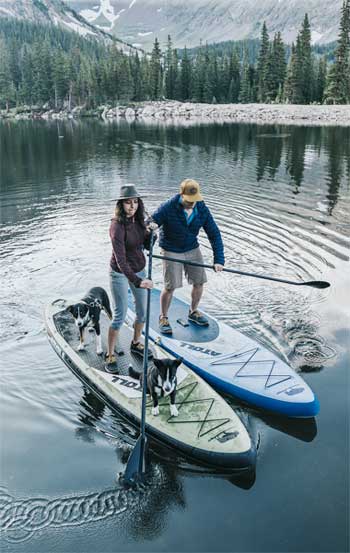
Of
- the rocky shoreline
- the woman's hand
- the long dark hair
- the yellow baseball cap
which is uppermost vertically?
the rocky shoreline

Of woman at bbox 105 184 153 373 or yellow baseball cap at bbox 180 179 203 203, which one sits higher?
yellow baseball cap at bbox 180 179 203 203

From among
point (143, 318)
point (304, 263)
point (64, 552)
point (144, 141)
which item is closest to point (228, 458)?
point (64, 552)

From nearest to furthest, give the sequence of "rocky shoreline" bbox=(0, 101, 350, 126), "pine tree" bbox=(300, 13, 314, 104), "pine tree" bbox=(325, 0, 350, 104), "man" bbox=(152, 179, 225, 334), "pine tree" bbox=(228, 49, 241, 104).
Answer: "man" bbox=(152, 179, 225, 334) → "rocky shoreline" bbox=(0, 101, 350, 126) → "pine tree" bbox=(325, 0, 350, 104) → "pine tree" bbox=(300, 13, 314, 104) → "pine tree" bbox=(228, 49, 241, 104)

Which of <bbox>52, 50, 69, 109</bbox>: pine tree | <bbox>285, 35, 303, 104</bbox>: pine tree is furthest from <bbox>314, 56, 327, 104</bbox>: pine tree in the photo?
<bbox>52, 50, 69, 109</bbox>: pine tree

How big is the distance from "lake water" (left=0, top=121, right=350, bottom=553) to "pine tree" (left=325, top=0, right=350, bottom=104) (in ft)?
222

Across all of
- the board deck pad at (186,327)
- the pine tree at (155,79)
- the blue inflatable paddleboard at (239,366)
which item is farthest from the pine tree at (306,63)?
the blue inflatable paddleboard at (239,366)

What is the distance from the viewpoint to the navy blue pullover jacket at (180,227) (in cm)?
837

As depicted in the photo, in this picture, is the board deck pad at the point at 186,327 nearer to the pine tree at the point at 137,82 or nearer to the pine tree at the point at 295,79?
the pine tree at the point at 295,79

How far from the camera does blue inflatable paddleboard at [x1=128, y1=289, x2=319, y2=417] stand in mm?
7246

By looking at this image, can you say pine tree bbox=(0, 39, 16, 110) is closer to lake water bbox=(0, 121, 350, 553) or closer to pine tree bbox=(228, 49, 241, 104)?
pine tree bbox=(228, 49, 241, 104)

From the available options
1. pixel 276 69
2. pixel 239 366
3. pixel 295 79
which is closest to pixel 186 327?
pixel 239 366

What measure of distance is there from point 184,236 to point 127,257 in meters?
1.59

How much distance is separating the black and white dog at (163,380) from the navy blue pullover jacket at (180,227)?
2.73 metres

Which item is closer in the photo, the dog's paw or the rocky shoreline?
the dog's paw
